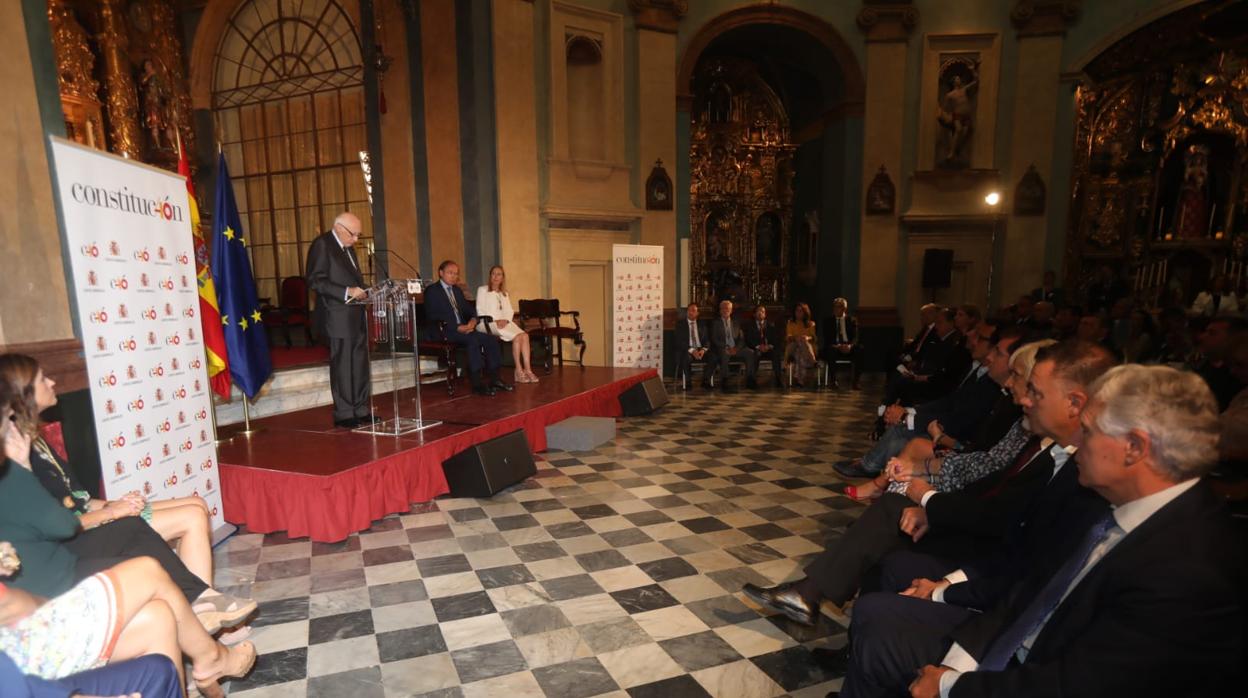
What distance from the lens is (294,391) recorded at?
580 centimetres

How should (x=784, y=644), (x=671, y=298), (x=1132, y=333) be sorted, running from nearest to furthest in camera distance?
1. (x=784, y=644)
2. (x=1132, y=333)
3. (x=671, y=298)

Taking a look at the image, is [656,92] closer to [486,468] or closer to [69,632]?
[486,468]

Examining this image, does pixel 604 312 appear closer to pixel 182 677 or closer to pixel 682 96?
pixel 682 96

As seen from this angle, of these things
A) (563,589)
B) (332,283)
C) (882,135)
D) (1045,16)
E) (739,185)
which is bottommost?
(563,589)

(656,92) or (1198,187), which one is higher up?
(656,92)

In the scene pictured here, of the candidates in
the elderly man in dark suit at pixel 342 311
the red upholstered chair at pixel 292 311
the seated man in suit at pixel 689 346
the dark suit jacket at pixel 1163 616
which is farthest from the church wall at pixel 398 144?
the dark suit jacket at pixel 1163 616

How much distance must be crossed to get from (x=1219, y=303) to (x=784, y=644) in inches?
455

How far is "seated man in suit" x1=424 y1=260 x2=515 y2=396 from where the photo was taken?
596cm

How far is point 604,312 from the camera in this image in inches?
370

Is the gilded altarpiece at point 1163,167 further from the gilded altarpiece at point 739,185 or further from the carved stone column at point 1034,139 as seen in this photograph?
the gilded altarpiece at point 739,185

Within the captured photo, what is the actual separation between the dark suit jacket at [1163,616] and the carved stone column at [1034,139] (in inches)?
404

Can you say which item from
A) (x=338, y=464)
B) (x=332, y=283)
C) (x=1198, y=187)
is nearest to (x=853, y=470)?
(x=338, y=464)

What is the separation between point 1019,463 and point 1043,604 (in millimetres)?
1123

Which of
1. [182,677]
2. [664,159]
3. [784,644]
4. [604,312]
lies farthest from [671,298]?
[182,677]
